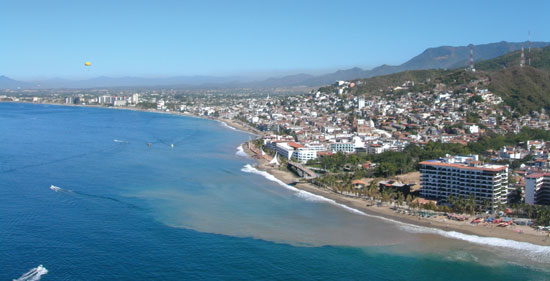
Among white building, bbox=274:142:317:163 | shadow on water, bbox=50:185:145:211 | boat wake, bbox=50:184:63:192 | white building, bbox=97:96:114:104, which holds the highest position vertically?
white building, bbox=97:96:114:104

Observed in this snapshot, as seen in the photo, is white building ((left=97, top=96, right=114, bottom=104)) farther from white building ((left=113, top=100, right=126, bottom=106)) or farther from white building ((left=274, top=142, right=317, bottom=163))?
white building ((left=274, top=142, right=317, bottom=163))

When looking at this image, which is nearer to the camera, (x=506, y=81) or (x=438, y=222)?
(x=438, y=222)

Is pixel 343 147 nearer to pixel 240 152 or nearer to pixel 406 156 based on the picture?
pixel 240 152

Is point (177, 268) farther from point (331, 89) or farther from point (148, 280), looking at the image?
point (331, 89)

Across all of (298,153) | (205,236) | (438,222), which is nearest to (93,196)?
(205,236)

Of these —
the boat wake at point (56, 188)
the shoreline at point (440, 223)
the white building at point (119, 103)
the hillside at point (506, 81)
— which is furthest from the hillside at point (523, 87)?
the white building at point (119, 103)

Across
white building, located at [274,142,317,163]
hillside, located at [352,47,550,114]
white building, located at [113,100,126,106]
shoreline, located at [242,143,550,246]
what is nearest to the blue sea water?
shoreline, located at [242,143,550,246]
